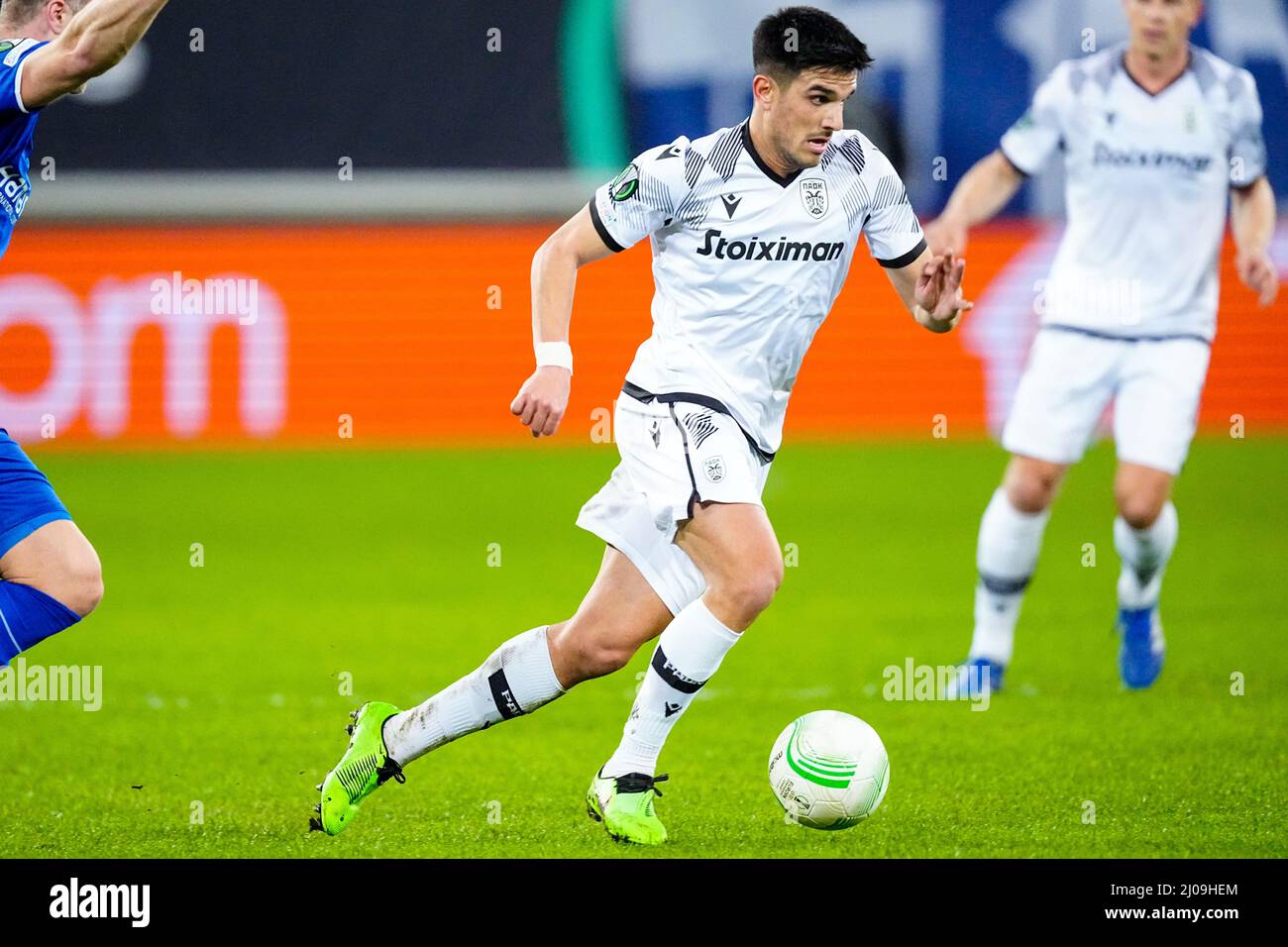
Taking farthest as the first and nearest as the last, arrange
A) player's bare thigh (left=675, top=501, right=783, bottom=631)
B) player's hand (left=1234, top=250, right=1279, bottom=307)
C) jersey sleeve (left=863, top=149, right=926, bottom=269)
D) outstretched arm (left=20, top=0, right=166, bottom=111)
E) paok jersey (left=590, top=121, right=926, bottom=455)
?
player's hand (left=1234, top=250, right=1279, bottom=307), jersey sleeve (left=863, top=149, right=926, bottom=269), paok jersey (left=590, top=121, right=926, bottom=455), player's bare thigh (left=675, top=501, right=783, bottom=631), outstretched arm (left=20, top=0, right=166, bottom=111)

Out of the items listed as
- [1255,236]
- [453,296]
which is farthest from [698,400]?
[453,296]

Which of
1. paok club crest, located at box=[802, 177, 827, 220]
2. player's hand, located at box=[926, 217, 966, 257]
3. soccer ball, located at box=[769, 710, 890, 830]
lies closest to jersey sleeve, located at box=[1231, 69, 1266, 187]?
player's hand, located at box=[926, 217, 966, 257]

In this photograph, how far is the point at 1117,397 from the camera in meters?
7.90

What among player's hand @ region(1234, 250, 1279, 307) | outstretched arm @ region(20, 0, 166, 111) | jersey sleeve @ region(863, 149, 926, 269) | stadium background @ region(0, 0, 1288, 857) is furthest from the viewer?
stadium background @ region(0, 0, 1288, 857)

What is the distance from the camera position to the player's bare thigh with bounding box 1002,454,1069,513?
7664 mm

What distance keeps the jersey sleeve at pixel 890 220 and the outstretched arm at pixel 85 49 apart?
6.79ft

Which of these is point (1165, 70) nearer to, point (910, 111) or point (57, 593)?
point (57, 593)

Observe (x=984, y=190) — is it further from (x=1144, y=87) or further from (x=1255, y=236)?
(x=1255, y=236)

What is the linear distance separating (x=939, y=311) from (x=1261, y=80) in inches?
513

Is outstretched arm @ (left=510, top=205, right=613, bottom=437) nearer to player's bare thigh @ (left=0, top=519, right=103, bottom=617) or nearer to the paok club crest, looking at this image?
the paok club crest

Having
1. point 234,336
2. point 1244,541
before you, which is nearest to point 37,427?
point 234,336

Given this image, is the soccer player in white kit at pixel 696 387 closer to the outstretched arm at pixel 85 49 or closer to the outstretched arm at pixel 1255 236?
the outstretched arm at pixel 85 49

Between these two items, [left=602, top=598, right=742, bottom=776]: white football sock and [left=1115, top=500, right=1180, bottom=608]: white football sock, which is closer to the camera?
[left=602, top=598, right=742, bottom=776]: white football sock

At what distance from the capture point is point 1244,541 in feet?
40.0
